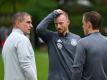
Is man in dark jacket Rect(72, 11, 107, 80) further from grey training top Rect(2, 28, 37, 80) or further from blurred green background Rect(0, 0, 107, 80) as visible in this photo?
blurred green background Rect(0, 0, 107, 80)

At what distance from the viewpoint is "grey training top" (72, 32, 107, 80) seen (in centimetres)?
897

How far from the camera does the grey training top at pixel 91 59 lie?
29.4 ft

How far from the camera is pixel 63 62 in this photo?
10.1 meters

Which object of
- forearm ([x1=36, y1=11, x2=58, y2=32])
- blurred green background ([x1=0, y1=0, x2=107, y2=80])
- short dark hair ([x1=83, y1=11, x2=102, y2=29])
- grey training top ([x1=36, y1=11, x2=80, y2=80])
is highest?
short dark hair ([x1=83, y1=11, x2=102, y2=29])

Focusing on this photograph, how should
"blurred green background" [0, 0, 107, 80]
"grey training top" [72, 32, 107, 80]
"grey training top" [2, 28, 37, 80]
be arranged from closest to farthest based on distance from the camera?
"grey training top" [72, 32, 107, 80] < "grey training top" [2, 28, 37, 80] < "blurred green background" [0, 0, 107, 80]

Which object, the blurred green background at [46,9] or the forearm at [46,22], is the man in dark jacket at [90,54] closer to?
the forearm at [46,22]

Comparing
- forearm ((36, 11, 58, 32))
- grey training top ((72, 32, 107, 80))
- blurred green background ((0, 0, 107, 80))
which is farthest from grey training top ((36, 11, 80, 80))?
blurred green background ((0, 0, 107, 80))

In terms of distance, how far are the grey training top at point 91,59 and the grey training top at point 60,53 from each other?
1.05 m

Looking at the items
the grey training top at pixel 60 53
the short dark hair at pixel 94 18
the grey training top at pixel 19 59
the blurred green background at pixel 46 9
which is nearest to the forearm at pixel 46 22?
the grey training top at pixel 60 53

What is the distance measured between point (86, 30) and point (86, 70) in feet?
1.93

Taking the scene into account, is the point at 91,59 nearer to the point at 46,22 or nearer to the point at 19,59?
the point at 19,59

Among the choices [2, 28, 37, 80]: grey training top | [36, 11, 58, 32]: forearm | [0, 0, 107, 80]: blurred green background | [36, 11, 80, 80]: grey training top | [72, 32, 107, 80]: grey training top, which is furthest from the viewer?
[0, 0, 107, 80]: blurred green background

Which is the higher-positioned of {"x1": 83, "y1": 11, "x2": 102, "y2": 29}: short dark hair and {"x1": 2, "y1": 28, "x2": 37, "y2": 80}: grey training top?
{"x1": 83, "y1": 11, "x2": 102, "y2": 29}: short dark hair

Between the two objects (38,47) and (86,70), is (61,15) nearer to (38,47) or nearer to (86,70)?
(86,70)
